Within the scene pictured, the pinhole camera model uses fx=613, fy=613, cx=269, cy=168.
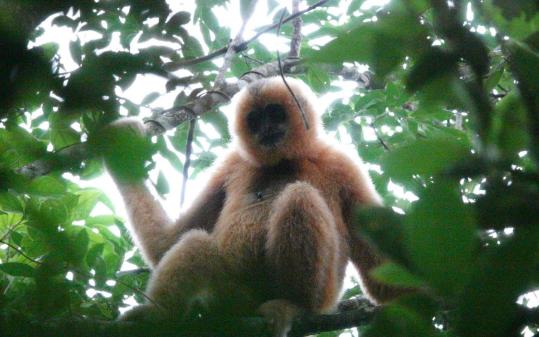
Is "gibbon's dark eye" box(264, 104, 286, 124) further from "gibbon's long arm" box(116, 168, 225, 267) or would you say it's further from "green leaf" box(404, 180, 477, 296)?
"green leaf" box(404, 180, 477, 296)

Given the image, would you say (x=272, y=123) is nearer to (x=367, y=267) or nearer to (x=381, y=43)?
(x=367, y=267)

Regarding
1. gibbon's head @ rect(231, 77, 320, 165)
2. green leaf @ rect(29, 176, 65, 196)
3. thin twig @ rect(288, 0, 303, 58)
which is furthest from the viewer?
gibbon's head @ rect(231, 77, 320, 165)

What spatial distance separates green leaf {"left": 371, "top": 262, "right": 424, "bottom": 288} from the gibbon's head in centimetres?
580

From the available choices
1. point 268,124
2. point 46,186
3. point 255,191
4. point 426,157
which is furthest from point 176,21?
point 268,124

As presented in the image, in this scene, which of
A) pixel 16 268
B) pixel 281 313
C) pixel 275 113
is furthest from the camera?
pixel 275 113

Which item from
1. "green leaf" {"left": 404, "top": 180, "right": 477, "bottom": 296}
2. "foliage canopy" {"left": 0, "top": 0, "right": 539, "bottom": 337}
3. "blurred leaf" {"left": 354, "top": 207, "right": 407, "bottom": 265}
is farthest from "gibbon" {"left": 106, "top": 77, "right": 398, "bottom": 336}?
"green leaf" {"left": 404, "top": 180, "right": 477, "bottom": 296}

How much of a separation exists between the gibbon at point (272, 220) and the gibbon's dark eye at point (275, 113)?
12 millimetres

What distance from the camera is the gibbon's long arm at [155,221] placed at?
21.0 ft

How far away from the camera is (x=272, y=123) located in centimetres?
742

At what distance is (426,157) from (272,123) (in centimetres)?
635

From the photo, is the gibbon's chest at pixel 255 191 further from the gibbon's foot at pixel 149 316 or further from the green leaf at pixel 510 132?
the green leaf at pixel 510 132

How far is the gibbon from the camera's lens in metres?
5.19

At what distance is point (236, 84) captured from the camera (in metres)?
6.66

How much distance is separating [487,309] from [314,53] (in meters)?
→ 0.50
